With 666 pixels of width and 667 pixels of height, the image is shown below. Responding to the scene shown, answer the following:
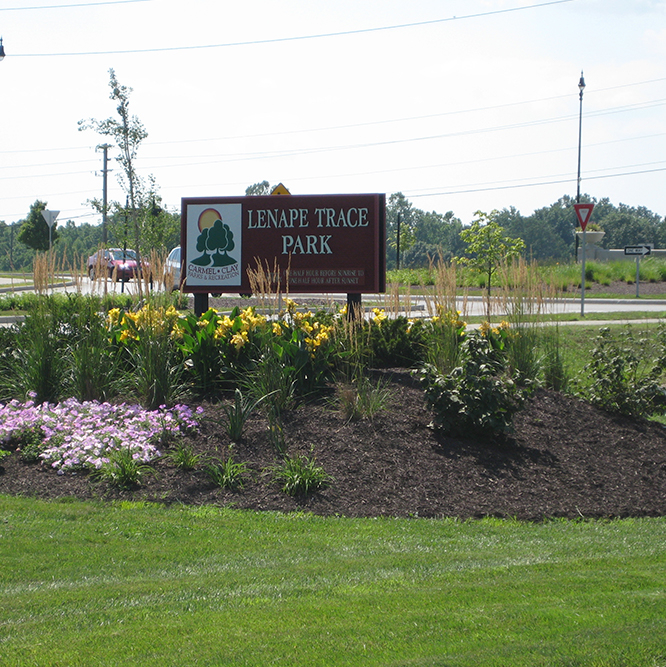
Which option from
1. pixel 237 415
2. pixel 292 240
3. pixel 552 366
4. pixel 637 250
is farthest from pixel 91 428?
pixel 637 250

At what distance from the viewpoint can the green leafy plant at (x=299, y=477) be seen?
6.09 metres

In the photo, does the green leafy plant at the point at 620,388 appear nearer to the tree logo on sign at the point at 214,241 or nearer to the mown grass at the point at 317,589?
the mown grass at the point at 317,589

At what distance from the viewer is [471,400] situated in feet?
23.2

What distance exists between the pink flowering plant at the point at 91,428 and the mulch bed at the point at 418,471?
16cm

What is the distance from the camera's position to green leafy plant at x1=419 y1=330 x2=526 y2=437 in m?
7.07

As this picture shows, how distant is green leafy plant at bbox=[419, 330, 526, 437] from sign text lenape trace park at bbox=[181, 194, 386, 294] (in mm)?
3525

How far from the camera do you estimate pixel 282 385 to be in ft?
24.5

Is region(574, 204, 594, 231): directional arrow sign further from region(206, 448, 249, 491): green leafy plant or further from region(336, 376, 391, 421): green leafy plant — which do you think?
region(206, 448, 249, 491): green leafy plant

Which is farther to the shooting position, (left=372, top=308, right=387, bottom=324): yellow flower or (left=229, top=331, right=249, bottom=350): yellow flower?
(left=372, top=308, right=387, bottom=324): yellow flower

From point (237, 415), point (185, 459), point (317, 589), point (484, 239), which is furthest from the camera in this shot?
point (484, 239)

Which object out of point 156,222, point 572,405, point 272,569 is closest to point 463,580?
point 272,569

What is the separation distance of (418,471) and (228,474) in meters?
1.66

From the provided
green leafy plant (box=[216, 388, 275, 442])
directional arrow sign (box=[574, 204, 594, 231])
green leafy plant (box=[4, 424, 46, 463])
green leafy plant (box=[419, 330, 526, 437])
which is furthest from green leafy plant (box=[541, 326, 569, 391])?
directional arrow sign (box=[574, 204, 594, 231])

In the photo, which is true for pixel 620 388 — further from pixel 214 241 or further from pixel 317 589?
pixel 214 241
